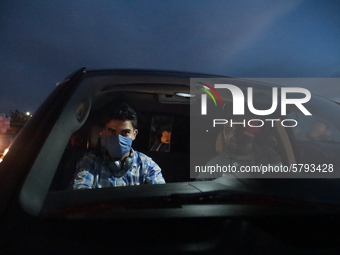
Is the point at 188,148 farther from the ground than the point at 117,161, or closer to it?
farther from the ground

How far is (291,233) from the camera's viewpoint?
3.78 ft


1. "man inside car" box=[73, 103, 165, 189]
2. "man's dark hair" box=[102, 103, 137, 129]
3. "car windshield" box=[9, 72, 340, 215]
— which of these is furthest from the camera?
"man's dark hair" box=[102, 103, 137, 129]

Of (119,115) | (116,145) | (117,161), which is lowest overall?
(117,161)

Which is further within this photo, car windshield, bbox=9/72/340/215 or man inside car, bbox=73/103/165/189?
man inside car, bbox=73/103/165/189

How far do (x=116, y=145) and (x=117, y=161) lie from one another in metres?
0.12

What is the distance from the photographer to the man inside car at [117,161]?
269 centimetres

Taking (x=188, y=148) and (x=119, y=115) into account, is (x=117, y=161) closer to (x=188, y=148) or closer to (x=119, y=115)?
(x=119, y=115)

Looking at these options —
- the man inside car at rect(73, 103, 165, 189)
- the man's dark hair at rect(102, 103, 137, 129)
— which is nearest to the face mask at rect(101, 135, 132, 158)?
the man inside car at rect(73, 103, 165, 189)

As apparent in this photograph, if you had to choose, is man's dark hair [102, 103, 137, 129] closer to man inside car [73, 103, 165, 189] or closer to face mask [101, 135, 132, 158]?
man inside car [73, 103, 165, 189]

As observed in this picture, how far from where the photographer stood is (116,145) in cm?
275

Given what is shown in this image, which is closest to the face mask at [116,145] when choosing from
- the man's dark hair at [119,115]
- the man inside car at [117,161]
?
the man inside car at [117,161]

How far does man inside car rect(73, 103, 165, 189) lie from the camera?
2.69 metres

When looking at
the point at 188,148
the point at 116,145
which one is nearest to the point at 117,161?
the point at 116,145

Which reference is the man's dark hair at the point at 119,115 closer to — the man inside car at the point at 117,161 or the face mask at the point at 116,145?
the man inside car at the point at 117,161
